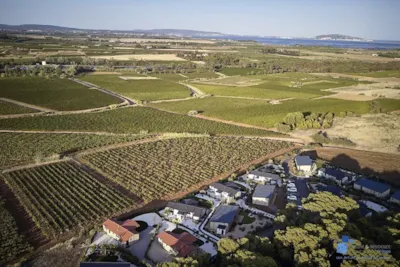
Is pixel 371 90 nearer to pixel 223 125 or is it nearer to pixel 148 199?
pixel 223 125

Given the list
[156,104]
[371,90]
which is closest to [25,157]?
[156,104]

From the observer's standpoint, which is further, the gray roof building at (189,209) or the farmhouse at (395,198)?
the farmhouse at (395,198)

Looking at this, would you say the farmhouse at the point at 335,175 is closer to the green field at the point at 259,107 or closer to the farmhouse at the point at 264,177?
the farmhouse at the point at 264,177

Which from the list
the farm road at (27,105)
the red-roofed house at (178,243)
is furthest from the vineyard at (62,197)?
the farm road at (27,105)

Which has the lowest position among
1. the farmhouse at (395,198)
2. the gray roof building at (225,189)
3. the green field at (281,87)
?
the gray roof building at (225,189)

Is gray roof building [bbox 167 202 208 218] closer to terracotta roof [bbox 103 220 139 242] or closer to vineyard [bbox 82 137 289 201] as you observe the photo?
vineyard [bbox 82 137 289 201]

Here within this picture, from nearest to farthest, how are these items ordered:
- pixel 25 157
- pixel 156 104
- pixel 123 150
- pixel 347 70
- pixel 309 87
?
pixel 25 157, pixel 123 150, pixel 156 104, pixel 309 87, pixel 347 70
